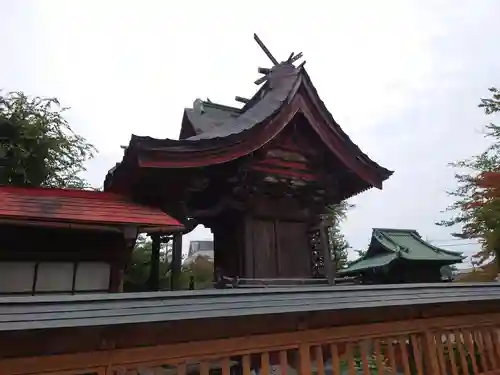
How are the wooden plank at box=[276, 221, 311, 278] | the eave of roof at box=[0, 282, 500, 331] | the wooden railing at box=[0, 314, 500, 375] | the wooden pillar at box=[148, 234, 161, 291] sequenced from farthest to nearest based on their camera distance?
1. the wooden plank at box=[276, 221, 311, 278]
2. the wooden pillar at box=[148, 234, 161, 291]
3. the wooden railing at box=[0, 314, 500, 375]
4. the eave of roof at box=[0, 282, 500, 331]

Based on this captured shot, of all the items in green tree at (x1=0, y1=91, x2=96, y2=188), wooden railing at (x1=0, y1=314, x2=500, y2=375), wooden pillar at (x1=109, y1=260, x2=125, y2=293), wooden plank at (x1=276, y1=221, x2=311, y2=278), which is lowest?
wooden railing at (x1=0, y1=314, x2=500, y2=375)

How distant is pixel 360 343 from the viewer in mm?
4660

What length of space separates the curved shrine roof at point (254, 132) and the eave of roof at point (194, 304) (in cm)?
270

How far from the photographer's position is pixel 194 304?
144 inches

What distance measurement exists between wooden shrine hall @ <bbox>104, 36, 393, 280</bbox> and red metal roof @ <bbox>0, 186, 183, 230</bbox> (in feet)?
2.09

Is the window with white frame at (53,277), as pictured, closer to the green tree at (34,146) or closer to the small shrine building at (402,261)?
the green tree at (34,146)

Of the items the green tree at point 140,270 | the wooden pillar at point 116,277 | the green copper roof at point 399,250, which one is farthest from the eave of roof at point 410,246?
the wooden pillar at point 116,277

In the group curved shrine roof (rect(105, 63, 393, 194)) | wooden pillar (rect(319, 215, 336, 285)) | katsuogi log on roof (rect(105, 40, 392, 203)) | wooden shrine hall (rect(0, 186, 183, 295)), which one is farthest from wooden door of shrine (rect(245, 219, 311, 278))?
wooden shrine hall (rect(0, 186, 183, 295))

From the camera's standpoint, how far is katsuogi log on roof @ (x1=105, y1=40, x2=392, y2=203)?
6.05 m

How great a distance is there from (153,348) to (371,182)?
6.14 m

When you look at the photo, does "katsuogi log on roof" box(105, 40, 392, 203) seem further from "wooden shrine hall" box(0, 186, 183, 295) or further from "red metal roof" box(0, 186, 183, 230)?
"wooden shrine hall" box(0, 186, 183, 295)

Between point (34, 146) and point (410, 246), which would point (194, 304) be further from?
point (410, 246)

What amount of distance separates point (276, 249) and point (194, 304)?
13.2 ft

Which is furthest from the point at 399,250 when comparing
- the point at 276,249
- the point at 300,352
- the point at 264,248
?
the point at 300,352
